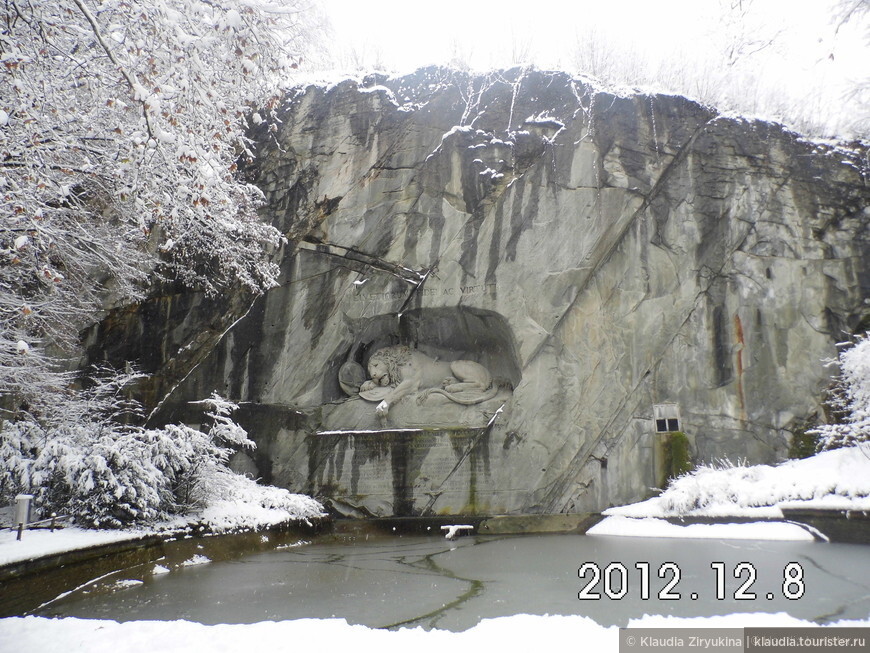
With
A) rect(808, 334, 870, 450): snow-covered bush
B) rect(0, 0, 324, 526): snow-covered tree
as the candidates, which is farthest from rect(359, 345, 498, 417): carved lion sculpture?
rect(808, 334, 870, 450): snow-covered bush

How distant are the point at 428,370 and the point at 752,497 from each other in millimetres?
4984

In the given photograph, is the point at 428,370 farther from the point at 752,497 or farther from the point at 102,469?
the point at 102,469

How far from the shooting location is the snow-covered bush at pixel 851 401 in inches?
312

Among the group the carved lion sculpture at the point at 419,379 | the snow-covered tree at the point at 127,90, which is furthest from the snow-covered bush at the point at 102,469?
the carved lion sculpture at the point at 419,379

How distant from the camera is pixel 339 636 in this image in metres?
3.13

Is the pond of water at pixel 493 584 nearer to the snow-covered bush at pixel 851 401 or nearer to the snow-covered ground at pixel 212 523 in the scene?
the snow-covered ground at pixel 212 523

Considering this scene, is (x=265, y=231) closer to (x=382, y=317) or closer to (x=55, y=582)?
(x=382, y=317)

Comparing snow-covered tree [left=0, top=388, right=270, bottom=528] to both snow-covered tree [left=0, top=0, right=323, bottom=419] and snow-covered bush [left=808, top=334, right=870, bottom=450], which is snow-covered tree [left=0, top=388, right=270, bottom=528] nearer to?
snow-covered tree [left=0, top=0, right=323, bottom=419]

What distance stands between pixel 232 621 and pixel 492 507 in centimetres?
562

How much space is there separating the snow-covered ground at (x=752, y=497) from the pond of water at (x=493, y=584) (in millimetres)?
577

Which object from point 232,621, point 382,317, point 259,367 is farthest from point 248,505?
point 232,621

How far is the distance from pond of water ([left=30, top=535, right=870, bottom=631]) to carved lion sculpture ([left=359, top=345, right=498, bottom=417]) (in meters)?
3.24

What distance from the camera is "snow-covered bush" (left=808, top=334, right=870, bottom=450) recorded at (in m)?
7.93

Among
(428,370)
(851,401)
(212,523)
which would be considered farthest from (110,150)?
(851,401)
